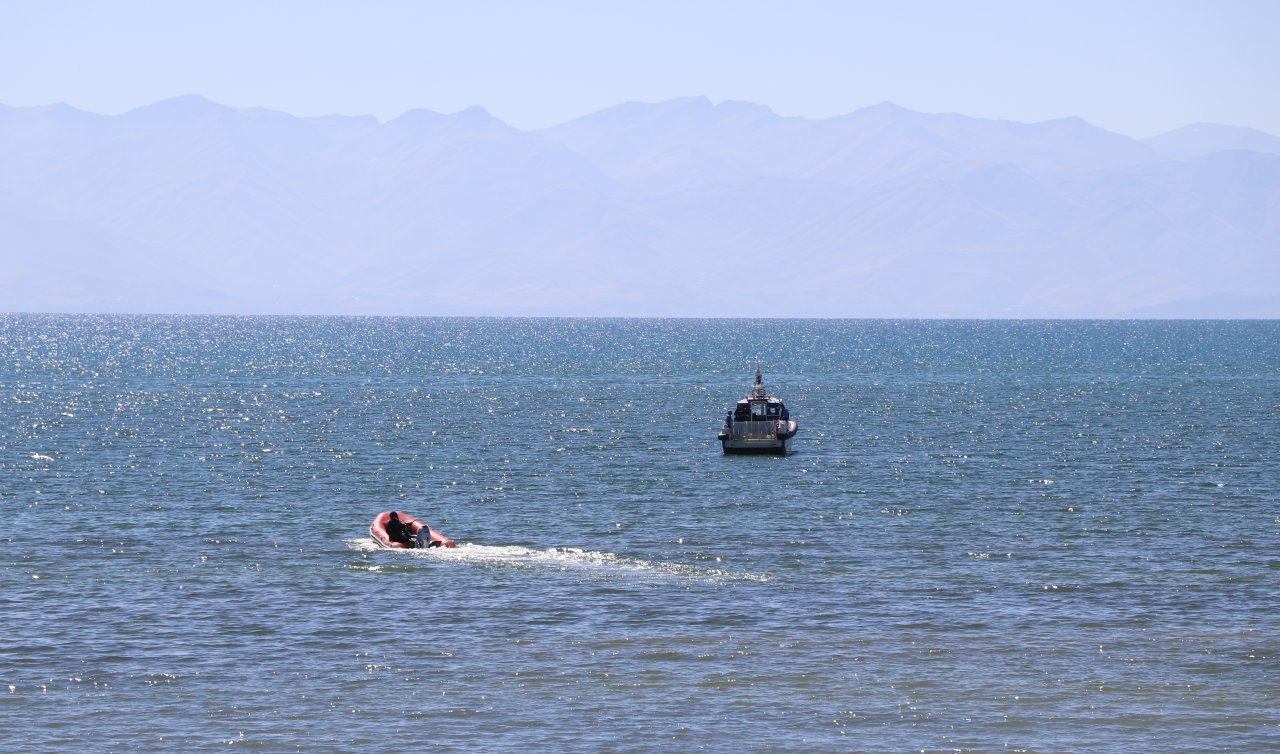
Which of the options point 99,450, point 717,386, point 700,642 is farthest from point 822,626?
point 717,386

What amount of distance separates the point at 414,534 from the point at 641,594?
11.9 m

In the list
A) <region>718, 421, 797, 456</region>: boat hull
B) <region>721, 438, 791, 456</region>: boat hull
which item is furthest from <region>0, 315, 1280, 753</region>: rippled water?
<region>718, 421, 797, 456</region>: boat hull

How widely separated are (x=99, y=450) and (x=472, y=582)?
155 feet

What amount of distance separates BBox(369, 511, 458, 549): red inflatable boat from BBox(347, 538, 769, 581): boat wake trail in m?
0.33

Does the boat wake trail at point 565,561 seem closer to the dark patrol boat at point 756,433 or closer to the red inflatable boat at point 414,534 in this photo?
the red inflatable boat at point 414,534

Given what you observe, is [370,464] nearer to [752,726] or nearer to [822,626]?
[822,626]

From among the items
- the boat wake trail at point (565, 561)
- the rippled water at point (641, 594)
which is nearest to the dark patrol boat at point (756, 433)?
the rippled water at point (641, 594)

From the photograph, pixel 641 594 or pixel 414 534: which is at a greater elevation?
pixel 414 534

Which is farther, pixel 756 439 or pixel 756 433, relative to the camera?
pixel 756 433

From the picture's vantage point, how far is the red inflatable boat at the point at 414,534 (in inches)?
2291

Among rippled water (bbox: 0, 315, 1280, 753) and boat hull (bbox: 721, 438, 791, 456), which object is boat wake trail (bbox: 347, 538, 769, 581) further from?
boat hull (bbox: 721, 438, 791, 456)

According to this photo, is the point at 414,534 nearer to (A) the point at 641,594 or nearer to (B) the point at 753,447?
(A) the point at 641,594

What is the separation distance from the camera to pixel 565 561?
5562 cm

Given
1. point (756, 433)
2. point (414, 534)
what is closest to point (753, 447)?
point (756, 433)
